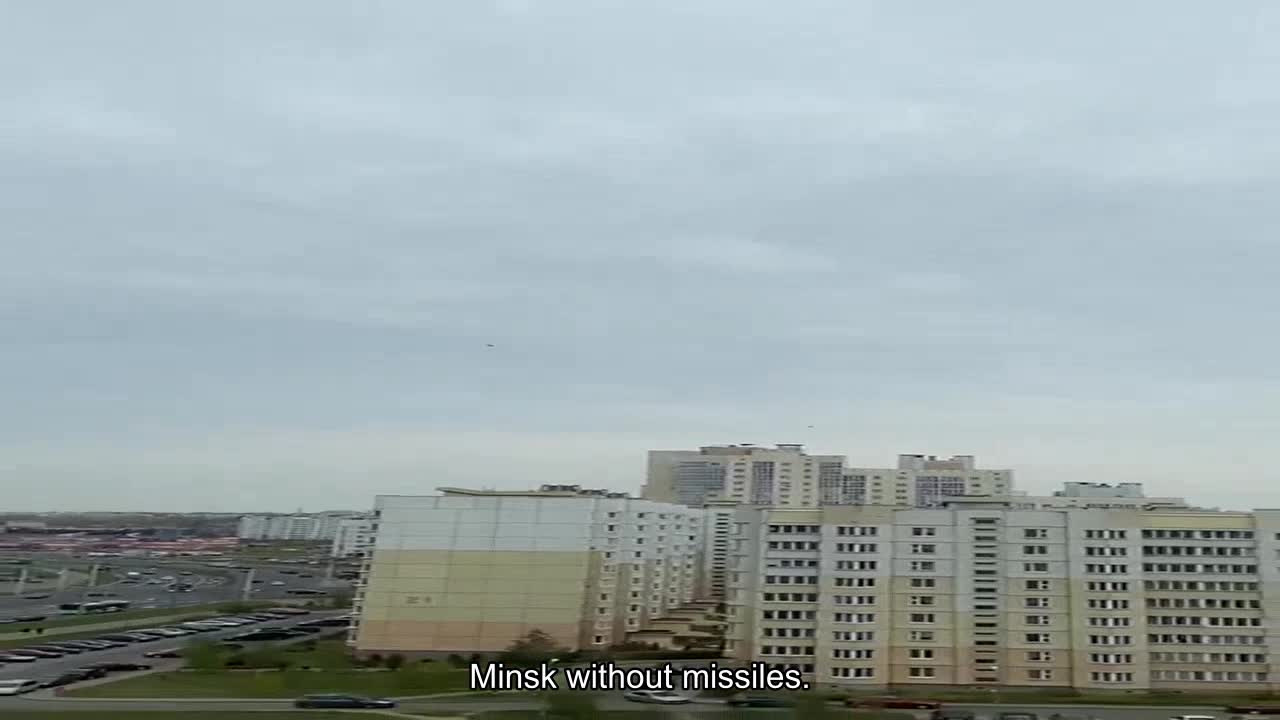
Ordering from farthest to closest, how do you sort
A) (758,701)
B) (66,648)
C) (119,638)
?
1. (119,638)
2. (66,648)
3. (758,701)

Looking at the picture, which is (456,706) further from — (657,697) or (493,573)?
(493,573)

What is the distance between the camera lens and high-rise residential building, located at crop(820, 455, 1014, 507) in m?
63.1

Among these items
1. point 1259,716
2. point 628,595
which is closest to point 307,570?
point 628,595

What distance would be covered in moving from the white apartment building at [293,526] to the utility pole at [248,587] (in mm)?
25705

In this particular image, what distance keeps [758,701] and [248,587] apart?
42406 millimetres

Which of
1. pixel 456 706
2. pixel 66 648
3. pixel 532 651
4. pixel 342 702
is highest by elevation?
pixel 532 651

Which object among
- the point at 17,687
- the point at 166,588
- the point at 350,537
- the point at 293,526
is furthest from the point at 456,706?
the point at 293,526

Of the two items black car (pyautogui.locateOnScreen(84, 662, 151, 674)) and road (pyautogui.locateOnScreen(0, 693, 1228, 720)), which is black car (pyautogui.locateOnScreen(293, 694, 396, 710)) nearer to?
road (pyautogui.locateOnScreen(0, 693, 1228, 720))

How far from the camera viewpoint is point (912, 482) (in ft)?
217

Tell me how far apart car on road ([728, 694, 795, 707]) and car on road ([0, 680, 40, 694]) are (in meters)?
17.1

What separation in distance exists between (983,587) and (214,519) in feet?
242

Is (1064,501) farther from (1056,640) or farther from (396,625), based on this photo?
(396,625)

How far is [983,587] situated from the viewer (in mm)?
26281

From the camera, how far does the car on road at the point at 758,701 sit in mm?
18675
